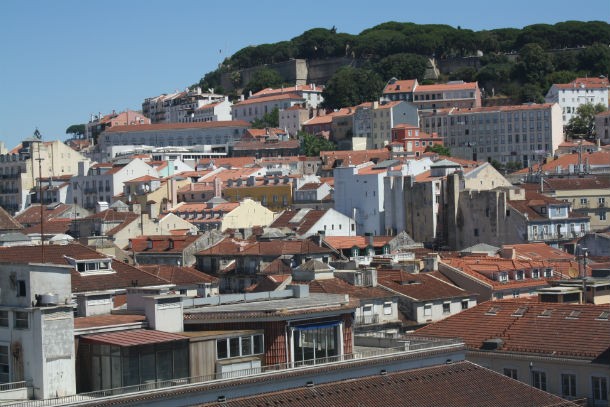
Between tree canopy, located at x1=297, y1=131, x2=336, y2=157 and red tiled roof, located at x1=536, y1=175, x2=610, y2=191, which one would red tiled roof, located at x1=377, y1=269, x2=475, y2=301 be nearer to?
red tiled roof, located at x1=536, y1=175, x2=610, y2=191

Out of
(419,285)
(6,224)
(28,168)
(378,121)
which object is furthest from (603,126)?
(419,285)

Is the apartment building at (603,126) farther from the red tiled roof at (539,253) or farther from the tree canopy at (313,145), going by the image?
the red tiled roof at (539,253)

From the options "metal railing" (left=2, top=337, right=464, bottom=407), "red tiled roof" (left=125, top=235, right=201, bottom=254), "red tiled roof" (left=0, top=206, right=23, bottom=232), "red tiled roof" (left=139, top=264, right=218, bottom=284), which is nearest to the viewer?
"metal railing" (left=2, top=337, right=464, bottom=407)

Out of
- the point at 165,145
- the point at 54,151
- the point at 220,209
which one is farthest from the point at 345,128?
the point at 220,209

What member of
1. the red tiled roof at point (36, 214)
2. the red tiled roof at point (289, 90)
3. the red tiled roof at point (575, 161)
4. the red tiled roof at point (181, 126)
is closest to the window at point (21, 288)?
the red tiled roof at point (36, 214)

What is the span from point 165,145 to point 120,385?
144 meters

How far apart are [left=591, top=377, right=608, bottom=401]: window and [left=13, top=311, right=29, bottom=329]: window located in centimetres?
1478

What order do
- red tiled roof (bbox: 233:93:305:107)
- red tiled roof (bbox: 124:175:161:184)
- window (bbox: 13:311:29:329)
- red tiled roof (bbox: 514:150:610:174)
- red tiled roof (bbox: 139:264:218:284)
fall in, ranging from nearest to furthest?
window (bbox: 13:311:29:329)
red tiled roof (bbox: 139:264:218:284)
red tiled roof (bbox: 124:175:161:184)
red tiled roof (bbox: 514:150:610:174)
red tiled roof (bbox: 233:93:305:107)

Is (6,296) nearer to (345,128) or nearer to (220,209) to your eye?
(220,209)

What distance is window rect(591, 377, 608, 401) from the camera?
1307 inches

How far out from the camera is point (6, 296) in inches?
993

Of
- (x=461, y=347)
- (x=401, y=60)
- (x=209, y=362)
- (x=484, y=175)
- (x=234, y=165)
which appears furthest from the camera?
(x=401, y=60)

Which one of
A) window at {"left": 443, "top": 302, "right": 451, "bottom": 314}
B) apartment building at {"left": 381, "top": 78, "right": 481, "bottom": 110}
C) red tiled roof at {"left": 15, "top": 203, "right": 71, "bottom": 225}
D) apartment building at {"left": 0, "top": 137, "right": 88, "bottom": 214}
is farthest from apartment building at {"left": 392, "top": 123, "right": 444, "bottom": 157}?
window at {"left": 443, "top": 302, "right": 451, "bottom": 314}

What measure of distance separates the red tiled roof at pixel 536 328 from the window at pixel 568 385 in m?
0.51
